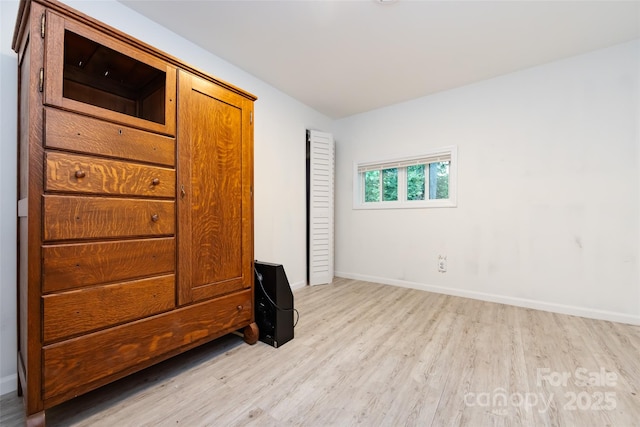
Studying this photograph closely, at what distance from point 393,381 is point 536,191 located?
234cm

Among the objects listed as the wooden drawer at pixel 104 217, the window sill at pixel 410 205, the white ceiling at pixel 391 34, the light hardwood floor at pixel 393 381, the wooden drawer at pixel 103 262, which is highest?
the white ceiling at pixel 391 34

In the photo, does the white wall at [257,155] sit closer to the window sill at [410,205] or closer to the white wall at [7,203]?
the white wall at [7,203]

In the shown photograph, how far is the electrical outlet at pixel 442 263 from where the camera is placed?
299 cm

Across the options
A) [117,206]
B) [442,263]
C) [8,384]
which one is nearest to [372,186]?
[442,263]

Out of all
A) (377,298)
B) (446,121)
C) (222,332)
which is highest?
(446,121)

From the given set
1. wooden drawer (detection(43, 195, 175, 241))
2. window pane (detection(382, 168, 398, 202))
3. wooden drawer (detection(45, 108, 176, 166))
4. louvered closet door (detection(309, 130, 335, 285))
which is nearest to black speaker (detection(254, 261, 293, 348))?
wooden drawer (detection(43, 195, 175, 241))

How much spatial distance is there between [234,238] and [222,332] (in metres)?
0.60

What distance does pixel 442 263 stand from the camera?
3.00m

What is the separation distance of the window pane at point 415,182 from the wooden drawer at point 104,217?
2.80 meters

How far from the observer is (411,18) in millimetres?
1870

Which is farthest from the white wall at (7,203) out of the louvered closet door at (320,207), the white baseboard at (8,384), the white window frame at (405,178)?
the white window frame at (405,178)

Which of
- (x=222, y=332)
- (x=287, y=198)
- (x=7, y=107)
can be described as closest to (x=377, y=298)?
(x=287, y=198)

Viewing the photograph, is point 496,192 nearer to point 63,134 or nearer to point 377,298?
point 377,298

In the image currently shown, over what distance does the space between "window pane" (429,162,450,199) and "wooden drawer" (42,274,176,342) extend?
9.52 ft
